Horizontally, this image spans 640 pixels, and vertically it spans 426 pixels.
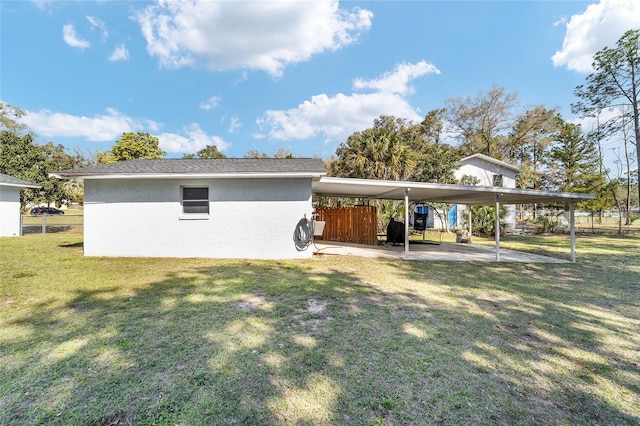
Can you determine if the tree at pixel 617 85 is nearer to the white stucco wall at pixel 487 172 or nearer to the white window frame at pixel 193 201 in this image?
the white stucco wall at pixel 487 172

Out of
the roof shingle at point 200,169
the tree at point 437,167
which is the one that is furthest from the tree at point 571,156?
the roof shingle at point 200,169

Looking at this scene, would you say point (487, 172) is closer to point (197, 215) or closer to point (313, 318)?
point (197, 215)

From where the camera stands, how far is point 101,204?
8383 mm

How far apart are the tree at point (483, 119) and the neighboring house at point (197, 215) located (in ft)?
85.0

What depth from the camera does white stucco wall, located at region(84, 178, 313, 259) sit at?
821 centimetres

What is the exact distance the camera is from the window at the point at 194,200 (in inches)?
331

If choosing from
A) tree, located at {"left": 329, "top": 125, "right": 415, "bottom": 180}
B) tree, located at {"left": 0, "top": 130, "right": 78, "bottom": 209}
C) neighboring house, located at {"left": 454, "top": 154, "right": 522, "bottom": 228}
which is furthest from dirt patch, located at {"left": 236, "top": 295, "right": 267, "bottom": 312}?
neighboring house, located at {"left": 454, "top": 154, "right": 522, "bottom": 228}

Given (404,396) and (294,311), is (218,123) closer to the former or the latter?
(294,311)

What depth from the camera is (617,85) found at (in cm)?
1692

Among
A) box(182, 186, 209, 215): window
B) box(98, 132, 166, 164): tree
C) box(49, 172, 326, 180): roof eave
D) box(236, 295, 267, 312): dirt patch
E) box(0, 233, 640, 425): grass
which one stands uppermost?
box(98, 132, 166, 164): tree

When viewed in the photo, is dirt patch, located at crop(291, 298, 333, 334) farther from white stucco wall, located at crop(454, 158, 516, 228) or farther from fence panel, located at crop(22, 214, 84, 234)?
white stucco wall, located at crop(454, 158, 516, 228)

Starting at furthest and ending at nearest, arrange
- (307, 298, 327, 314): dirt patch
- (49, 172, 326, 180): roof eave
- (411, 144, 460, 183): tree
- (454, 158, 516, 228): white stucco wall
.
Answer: (454, 158, 516, 228): white stucco wall
(411, 144, 460, 183): tree
(49, 172, 326, 180): roof eave
(307, 298, 327, 314): dirt patch

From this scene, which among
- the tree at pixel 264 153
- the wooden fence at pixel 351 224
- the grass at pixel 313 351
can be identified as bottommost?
the grass at pixel 313 351

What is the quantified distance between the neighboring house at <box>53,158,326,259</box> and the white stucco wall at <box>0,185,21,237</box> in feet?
28.2
